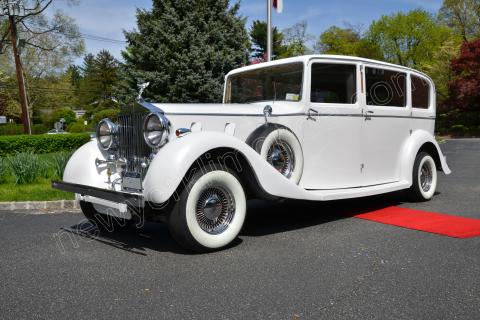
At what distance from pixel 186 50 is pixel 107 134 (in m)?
14.0

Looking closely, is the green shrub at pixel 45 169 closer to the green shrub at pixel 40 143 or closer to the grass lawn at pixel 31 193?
the grass lawn at pixel 31 193

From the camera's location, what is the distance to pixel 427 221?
5547mm

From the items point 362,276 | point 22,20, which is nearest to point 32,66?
point 22,20

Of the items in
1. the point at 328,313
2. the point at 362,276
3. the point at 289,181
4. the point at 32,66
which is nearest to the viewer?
the point at 328,313

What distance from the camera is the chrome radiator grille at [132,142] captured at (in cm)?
457

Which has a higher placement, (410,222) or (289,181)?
(289,181)

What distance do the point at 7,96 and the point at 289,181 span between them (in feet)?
163

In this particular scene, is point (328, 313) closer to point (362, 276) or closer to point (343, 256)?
point (362, 276)

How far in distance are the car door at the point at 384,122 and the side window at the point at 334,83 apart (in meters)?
0.25

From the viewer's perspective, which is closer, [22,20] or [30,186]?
[30,186]

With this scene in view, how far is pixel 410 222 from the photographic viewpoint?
5.50m

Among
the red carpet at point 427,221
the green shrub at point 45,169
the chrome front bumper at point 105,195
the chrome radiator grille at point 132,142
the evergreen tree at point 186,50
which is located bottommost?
the red carpet at point 427,221

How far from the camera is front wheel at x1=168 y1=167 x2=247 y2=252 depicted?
405 cm

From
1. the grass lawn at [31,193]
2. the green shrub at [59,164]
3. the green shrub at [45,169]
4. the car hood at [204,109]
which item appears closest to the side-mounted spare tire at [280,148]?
the car hood at [204,109]
